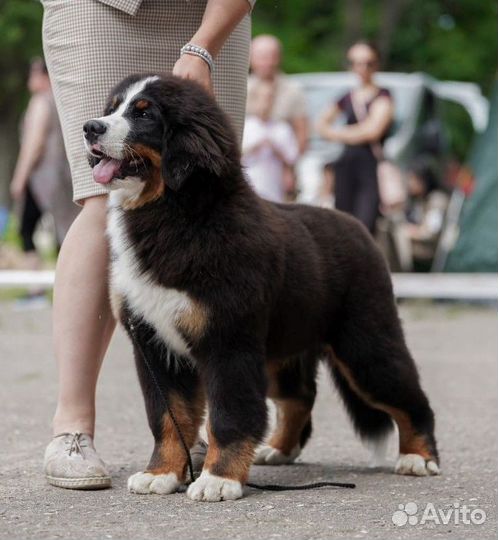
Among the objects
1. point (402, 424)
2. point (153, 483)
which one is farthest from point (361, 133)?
point (153, 483)

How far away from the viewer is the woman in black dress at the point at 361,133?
10.9 metres

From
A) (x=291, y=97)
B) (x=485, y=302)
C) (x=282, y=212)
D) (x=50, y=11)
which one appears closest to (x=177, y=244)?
(x=282, y=212)

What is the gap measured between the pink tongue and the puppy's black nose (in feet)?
0.31

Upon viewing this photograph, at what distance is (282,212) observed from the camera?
457 centimetres

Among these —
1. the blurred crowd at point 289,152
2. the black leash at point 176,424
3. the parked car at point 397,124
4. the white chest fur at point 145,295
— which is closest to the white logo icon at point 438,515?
the black leash at point 176,424

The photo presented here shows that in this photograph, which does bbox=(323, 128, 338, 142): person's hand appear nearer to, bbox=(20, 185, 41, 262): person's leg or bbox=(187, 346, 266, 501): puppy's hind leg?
bbox=(20, 185, 41, 262): person's leg

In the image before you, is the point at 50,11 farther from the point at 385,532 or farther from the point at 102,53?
the point at 385,532

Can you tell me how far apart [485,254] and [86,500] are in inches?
392

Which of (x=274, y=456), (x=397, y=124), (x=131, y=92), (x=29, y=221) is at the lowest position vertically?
(x=29, y=221)

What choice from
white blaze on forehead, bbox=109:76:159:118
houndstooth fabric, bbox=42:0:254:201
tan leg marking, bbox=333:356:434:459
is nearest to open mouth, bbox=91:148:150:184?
white blaze on forehead, bbox=109:76:159:118

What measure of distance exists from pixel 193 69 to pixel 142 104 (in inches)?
13.8

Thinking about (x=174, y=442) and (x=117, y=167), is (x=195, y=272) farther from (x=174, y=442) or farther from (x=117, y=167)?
(x=174, y=442)

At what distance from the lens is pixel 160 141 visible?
13.7ft

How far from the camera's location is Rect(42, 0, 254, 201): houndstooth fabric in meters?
4.61
